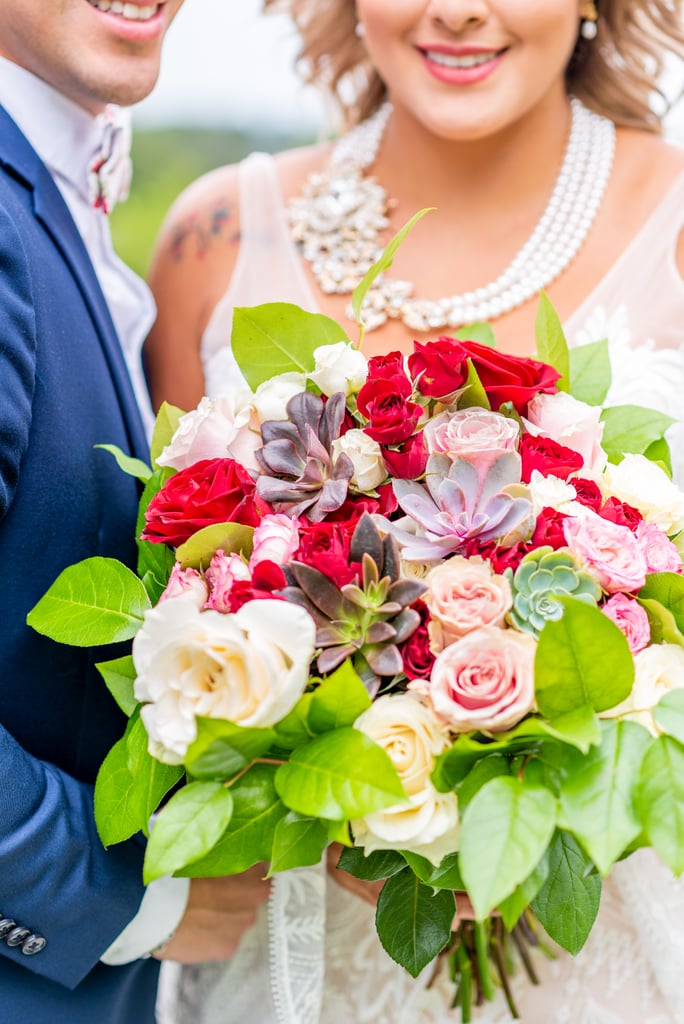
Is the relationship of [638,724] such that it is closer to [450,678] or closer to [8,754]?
[450,678]

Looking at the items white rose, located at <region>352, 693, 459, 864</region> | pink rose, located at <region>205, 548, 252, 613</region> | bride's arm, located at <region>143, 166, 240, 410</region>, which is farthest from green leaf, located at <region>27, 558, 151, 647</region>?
bride's arm, located at <region>143, 166, 240, 410</region>

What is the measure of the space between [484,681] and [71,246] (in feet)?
3.49

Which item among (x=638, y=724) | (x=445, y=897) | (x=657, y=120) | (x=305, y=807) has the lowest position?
(x=445, y=897)

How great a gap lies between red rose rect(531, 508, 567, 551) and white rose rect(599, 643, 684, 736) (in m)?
0.16

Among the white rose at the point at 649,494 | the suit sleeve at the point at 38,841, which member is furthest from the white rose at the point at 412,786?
the suit sleeve at the point at 38,841

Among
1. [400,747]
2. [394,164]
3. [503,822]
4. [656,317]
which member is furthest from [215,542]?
[394,164]

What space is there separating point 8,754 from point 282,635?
0.56 meters

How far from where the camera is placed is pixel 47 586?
159 cm

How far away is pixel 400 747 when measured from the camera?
115 cm

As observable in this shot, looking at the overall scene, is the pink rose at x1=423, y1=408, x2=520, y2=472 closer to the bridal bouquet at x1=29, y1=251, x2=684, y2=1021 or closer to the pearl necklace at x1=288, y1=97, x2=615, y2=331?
the bridal bouquet at x1=29, y1=251, x2=684, y2=1021

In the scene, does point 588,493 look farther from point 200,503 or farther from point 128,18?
point 128,18

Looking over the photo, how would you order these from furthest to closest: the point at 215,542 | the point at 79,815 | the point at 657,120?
1. the point at 657,120
2. the point at 79,815
3. the point at 215,542

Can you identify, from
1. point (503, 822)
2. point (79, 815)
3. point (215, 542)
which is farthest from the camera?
point (79, 815)

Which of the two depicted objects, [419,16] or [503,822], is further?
[419,16]
